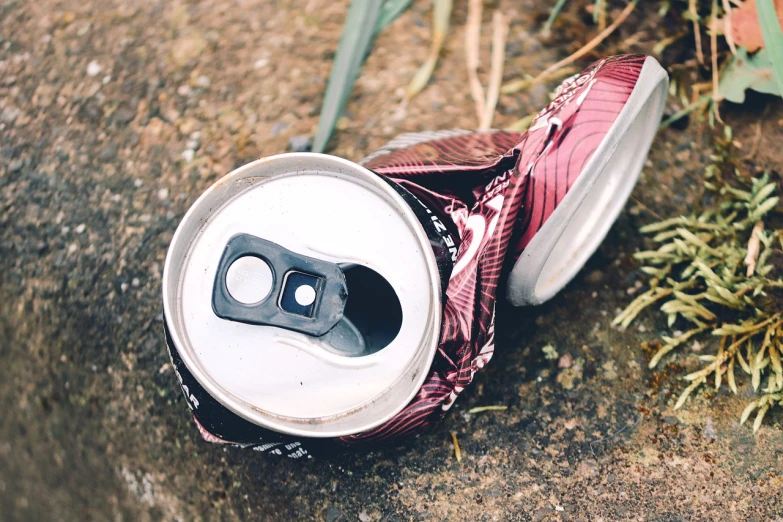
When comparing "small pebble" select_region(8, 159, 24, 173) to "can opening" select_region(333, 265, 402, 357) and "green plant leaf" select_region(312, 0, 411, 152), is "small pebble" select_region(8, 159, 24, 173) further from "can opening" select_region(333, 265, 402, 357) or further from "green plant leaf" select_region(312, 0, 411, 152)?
"can opening" select_region(333, 265, 402, 357)

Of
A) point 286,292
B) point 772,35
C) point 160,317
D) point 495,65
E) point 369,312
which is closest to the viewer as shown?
point 286,292

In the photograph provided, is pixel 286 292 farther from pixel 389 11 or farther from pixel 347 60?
pixel 389 11

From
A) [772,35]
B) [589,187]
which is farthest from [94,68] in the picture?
[772,35]

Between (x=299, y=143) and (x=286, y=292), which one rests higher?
(x=286, y=292)

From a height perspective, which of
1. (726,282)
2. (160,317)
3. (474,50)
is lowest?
(726,282)

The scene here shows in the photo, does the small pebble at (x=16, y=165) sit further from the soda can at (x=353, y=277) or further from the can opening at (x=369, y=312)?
the can opening at (x=369, y=312)

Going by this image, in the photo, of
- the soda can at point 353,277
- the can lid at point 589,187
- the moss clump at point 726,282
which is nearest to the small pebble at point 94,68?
the soda can at point 353,277

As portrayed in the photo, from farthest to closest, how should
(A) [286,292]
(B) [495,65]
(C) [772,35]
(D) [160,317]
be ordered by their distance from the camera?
(B) [495,65], (D) [160,317], (C) [772,35], (A) [286,292]
